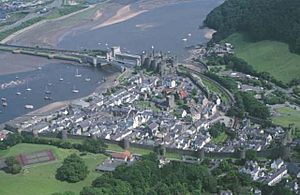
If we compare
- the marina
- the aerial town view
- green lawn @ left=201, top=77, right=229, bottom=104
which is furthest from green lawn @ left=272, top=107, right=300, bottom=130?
the marina

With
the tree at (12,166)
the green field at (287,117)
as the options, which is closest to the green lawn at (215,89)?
the green field at (287,117)

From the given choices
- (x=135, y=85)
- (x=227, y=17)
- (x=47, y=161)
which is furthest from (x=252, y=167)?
(x=227, y=17)

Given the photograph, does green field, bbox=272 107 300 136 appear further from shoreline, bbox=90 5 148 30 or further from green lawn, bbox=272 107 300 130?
shoreline, bbox=90 5 148 30

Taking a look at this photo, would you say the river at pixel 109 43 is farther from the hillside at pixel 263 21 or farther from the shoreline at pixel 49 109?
the hillside at pixel 263 21

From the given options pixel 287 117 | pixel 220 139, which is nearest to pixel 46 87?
pixel 220 139

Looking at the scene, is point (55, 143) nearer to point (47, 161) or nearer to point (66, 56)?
point (47, 161)
